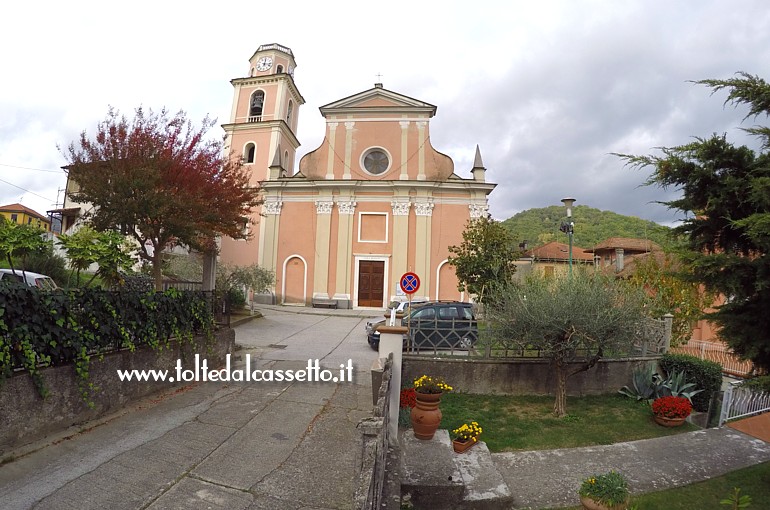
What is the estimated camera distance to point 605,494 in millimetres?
4238

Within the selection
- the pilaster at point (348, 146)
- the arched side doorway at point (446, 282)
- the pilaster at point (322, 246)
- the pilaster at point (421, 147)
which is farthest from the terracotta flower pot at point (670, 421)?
the pilaster at point (348, 146)

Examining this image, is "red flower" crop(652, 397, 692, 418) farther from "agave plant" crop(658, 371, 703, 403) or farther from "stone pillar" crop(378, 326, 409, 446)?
"stone pillar" crop(378, 326, 409, 446)

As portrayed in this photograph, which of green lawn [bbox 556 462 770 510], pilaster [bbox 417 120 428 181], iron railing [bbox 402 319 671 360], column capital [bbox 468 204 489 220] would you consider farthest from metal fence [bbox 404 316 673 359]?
pilaster [bbox 417 120 428 181]

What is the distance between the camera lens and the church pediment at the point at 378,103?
26328 mm

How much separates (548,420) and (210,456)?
18.3 ft

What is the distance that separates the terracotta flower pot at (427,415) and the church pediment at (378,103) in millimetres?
22981

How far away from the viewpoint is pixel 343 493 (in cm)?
398

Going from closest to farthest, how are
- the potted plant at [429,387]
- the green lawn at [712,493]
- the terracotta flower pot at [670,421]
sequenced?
1. the green lawn at [712,493]
2. the potted plant at [429,387]
3. the terracotta flower pot at [670,421]

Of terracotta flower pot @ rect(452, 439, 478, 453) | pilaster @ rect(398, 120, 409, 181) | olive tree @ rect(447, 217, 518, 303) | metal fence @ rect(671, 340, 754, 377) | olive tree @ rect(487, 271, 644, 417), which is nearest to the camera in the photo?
terracotta flower pot @ rect(452, 439, 478, 453)

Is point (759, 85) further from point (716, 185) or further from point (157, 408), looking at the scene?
point (157, 408)

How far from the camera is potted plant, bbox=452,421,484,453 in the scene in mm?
5928

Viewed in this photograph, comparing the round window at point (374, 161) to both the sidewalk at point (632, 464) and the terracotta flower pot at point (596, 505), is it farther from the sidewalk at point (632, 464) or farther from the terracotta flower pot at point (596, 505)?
the terracotta flower pot at point (596, 505)

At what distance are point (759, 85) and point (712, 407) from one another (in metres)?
6.56

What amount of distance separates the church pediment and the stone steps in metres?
23.4
